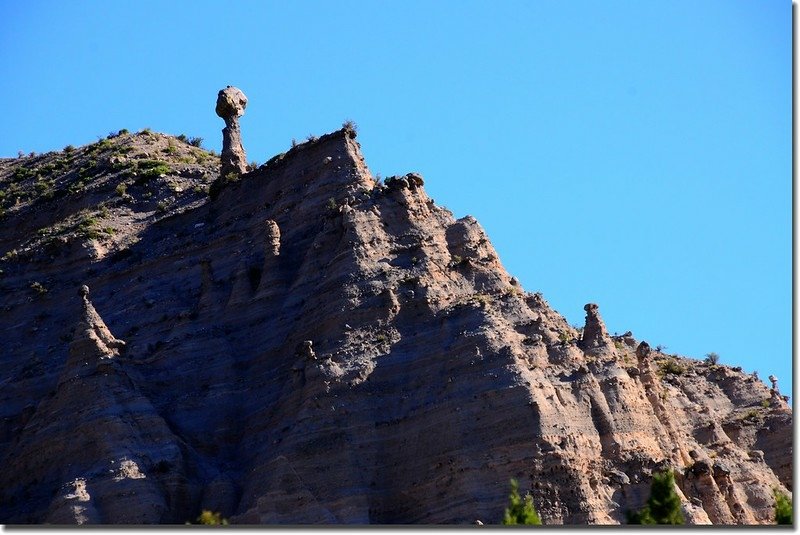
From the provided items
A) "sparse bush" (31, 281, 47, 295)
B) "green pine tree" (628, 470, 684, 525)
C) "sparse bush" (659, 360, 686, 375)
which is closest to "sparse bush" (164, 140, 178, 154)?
"sparse bush" (31, 281, 47, 295)

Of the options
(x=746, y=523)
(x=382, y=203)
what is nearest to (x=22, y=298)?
(x=382, y=203)

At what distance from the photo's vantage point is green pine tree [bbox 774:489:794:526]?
65938 mm

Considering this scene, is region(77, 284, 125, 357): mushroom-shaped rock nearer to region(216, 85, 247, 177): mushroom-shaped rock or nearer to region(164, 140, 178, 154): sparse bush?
region(216, 85, 247, 177): mushroom-shaped rock

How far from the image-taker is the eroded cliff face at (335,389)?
67.2m

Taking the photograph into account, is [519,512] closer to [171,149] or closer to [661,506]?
[661,506]

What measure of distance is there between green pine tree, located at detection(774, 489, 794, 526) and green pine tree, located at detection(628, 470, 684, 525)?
322cm

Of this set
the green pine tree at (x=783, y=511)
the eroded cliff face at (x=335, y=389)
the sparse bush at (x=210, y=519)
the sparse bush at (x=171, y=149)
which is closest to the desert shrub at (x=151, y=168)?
the sparse bush at (x=171, y=149)

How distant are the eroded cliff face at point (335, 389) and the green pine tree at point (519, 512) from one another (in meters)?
1.25

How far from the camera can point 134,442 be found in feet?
231

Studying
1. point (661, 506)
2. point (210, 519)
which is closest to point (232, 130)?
point (210, 519)

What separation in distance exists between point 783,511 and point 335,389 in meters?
14.5

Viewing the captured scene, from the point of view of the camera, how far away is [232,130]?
302ft

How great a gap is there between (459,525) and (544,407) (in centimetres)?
504

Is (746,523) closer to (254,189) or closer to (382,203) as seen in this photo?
(382,203)
